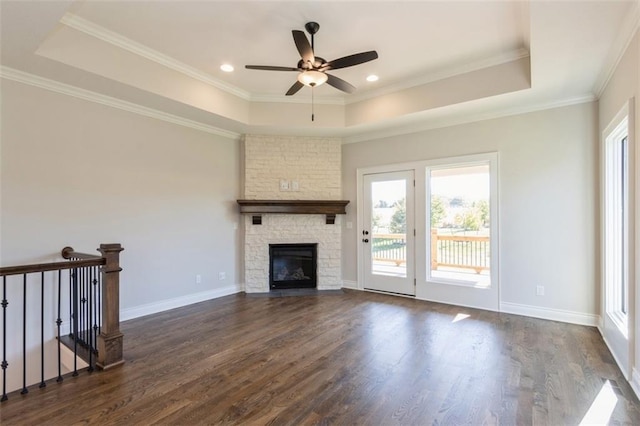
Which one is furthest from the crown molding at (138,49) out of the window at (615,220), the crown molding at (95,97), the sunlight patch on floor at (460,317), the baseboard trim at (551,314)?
the baseboard trim at (551,314)

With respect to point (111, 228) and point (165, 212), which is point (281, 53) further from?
point (111, 228)

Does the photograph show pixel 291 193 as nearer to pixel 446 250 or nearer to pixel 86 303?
pixel 446 250

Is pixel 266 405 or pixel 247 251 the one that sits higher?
pixel 247 251

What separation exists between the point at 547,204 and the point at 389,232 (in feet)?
7.28

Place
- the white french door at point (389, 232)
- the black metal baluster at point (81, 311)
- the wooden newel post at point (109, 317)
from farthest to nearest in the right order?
the white french door at point (389, 232) → the black metal baluster at point (81, 311) → the wooden newel post at point (109, 317)

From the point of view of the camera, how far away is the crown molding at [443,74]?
12.0ft

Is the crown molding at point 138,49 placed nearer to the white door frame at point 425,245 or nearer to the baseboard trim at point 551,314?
the white door frame at point 425,245

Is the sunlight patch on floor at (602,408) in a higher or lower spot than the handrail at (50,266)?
lower

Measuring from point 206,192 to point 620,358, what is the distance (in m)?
5.25

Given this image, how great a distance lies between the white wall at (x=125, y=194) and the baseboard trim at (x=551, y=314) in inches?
167

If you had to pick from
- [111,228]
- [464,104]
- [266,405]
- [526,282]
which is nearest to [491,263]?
[526,282]

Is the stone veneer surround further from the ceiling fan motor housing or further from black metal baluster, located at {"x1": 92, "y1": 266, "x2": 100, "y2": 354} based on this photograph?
the ceiling fan motor housing

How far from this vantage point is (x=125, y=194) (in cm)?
406

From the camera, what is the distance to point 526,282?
4129mm
